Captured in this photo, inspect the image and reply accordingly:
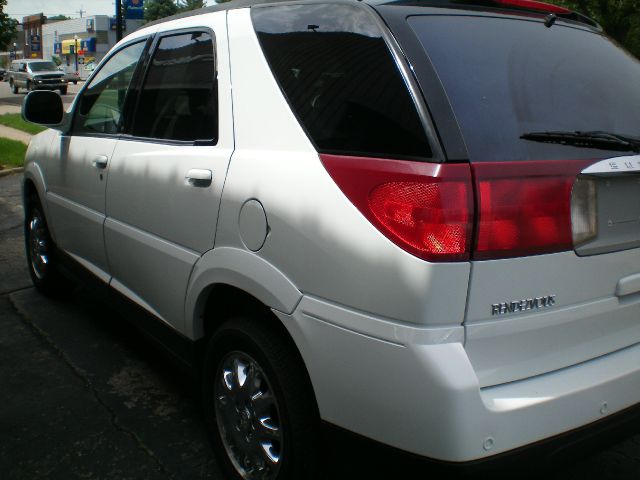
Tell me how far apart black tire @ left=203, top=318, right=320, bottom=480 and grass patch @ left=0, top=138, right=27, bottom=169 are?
10.6 m

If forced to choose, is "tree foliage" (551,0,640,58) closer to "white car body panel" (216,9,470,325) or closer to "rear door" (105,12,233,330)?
"rear door" (105,12,233,330)

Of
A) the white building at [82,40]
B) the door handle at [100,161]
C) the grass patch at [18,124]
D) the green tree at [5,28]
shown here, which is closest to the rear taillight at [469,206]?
the door handle at [100,161]

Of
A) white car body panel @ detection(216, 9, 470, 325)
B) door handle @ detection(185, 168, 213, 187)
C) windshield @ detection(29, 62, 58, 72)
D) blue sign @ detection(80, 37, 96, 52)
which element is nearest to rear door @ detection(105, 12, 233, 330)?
door handle @ detection(185, 168, 213, 187)

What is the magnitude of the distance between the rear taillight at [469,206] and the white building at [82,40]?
249ft

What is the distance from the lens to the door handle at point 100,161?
350 cm

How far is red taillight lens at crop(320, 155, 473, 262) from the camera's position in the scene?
1.83 m

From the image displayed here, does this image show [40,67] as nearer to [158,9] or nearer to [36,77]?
[36,77]

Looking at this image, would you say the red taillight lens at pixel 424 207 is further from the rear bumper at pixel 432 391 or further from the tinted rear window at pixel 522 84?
the rear bumper at pixel 432 391

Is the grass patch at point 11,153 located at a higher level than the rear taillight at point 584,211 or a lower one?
lower

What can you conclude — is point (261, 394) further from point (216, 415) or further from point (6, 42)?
point (6, 42)

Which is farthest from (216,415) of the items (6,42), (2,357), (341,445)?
(6,42)

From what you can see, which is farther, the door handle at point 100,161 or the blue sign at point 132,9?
the blue sign at point 132,9

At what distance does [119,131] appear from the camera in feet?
11.6

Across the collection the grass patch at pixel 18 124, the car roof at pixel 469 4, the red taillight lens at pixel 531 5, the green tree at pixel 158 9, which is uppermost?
the green tree at pixel 158 9
